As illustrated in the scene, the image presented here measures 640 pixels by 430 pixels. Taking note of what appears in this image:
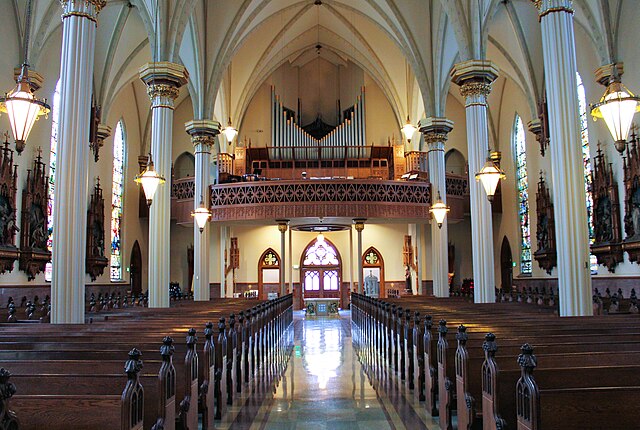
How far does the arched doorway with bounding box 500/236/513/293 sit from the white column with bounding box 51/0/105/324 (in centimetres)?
2118

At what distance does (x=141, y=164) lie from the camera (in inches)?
1045

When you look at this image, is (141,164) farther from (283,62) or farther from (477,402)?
(477,402)

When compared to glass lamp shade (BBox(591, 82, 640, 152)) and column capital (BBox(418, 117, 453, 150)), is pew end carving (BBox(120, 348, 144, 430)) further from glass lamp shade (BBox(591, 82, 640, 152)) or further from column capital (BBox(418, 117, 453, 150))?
column capital (BBox(418, 117, 453, 150))

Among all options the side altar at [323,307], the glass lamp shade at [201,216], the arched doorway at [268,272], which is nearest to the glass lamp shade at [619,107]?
the glass lamp shade at [201,216]

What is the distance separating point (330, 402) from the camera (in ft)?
26.9

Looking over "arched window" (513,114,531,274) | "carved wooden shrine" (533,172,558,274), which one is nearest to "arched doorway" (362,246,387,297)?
"arched window" (513,114,531,274)

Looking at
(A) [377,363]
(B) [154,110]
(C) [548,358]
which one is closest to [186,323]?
(A) [377,363]

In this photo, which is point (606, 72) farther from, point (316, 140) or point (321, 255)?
point (321, 255)

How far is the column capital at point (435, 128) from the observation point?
65.9 ft

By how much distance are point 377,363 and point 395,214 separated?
31.2 ft

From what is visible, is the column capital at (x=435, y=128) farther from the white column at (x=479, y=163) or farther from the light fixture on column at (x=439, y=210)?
the white column at (x=479, y=163)

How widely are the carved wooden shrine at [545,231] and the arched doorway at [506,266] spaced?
12.8 feet

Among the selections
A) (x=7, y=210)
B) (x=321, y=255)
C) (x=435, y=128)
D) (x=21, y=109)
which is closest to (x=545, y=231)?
(x=435, y=128)

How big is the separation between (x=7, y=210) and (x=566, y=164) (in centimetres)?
1431
